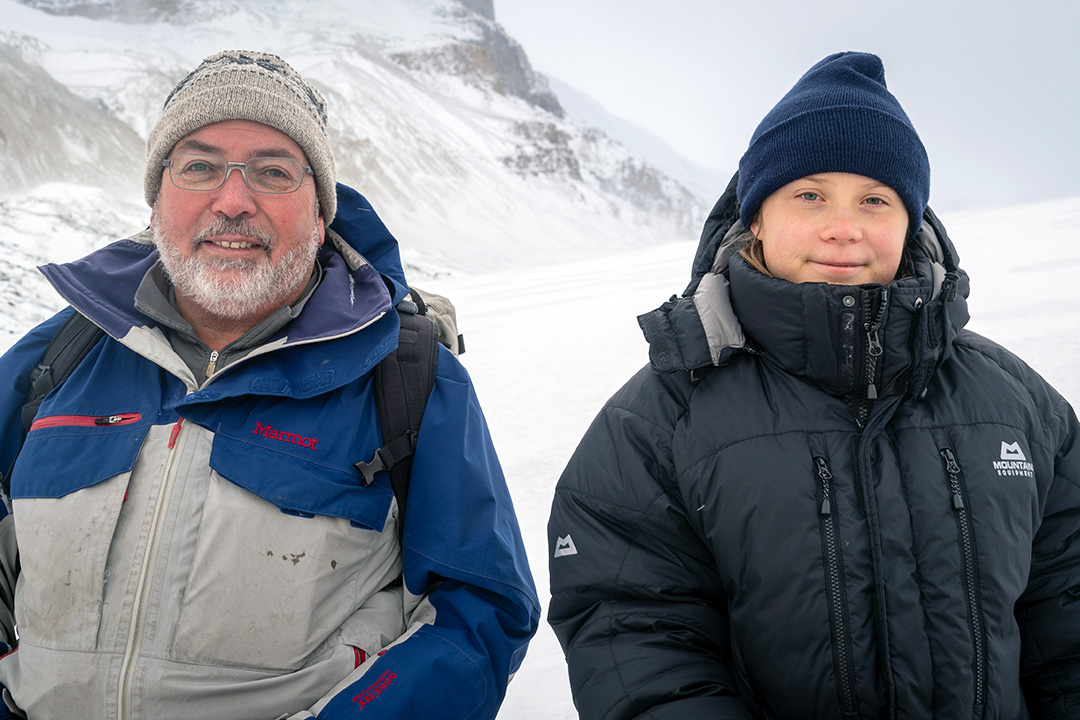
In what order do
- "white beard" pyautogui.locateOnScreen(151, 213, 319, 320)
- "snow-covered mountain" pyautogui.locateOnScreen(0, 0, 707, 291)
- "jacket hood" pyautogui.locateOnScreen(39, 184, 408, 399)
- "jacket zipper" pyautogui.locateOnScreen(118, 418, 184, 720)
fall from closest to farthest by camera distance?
"jacket zipper" pyautogui.locateOnScreen(118, 418, 184, 720) → "jacket hood" pyautogui.locateOnScreen(39, 184, 408, 399) → "white beard" pyautogui.locateOnScreen(151, 213, 319, 320) → "snow-covered mountain" pyautogui.locateOnScreen(0, 0, 707, 291)

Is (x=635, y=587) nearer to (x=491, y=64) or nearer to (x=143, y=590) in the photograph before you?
(x=143, y=590)

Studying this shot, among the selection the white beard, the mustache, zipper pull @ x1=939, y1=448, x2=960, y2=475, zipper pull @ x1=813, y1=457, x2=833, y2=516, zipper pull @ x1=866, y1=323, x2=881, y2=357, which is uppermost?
the mustache

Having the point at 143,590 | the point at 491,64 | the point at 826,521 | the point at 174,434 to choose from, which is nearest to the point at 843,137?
the point at 826,521

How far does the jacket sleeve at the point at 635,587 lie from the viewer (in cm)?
147

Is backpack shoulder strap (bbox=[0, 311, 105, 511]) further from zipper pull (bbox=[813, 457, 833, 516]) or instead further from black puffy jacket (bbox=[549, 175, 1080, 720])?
zipper pull (bbox=[813, 457, 833, 516])

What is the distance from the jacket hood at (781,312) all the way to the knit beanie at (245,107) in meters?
1.16

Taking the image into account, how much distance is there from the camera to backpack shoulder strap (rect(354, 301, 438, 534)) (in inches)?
71.5

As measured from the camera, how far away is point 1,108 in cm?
2850

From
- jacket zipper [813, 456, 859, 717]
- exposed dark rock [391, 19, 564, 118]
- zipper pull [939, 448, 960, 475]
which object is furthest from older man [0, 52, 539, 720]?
exposed dark rock [391, 19, 564, 118]

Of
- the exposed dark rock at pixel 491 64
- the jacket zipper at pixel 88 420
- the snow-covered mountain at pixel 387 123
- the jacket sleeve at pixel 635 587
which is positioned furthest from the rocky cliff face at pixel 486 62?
the jacket sleeve at pixel 635 587

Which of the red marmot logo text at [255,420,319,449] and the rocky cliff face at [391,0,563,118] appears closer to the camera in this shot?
the red marmot logo text at [255,420,319,449]

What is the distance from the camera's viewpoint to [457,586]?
1.85 meters

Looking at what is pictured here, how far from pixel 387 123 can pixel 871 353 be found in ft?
143

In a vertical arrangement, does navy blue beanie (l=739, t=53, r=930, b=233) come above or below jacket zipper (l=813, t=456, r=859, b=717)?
above
